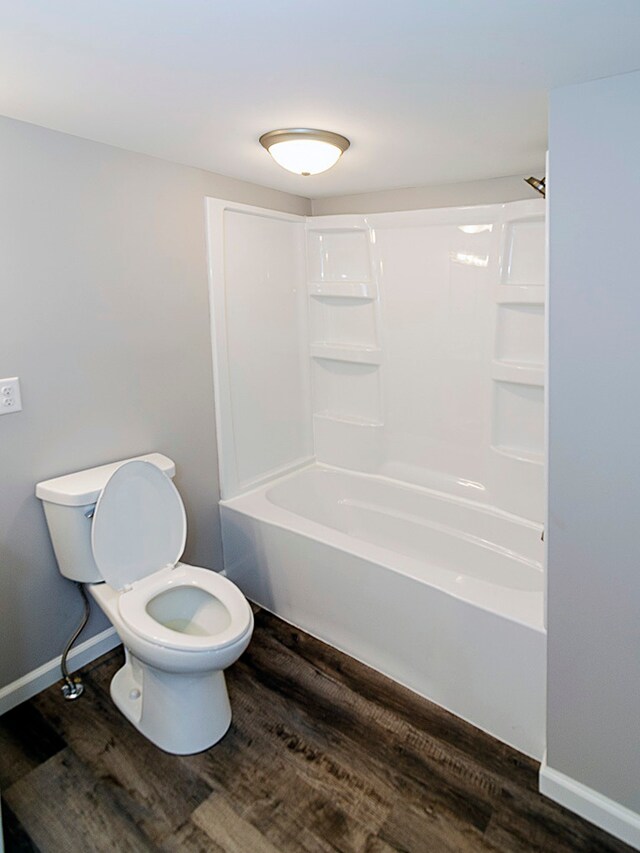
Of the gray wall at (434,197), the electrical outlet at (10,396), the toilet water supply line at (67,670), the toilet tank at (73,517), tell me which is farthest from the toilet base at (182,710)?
the gray wall at (434,197)

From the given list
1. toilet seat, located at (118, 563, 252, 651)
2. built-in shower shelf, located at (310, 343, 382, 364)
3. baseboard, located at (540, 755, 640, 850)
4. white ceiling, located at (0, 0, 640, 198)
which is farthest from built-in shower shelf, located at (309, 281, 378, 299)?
baseboard, located at (540, 755, 640, 850)

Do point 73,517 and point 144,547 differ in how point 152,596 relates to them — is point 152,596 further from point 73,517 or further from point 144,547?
point 73,517

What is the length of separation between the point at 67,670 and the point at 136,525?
2.24ft

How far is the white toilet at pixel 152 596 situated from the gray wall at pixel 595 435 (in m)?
1.02

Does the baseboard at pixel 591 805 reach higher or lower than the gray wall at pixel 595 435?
lower

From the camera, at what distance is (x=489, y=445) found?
256cm

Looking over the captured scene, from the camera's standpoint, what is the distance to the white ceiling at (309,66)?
1012mm

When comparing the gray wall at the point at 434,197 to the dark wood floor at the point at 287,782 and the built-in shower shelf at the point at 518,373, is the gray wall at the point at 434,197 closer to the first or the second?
the built-in shower shelf at the point at 518,373

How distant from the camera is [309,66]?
1257 millimetres

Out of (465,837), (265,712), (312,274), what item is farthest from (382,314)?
(465,837)

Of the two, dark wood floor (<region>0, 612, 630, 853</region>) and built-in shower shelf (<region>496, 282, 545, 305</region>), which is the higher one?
built-in shower shelf (<region>496, 282, 545, 305</region>)

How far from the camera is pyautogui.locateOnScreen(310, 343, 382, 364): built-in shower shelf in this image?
2.86 metres

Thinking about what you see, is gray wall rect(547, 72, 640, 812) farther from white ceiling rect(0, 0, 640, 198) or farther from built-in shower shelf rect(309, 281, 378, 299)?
built-in shower shelf rect(309, 281, 378, 299)

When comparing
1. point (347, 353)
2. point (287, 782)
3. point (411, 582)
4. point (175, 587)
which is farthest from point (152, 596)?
point (347, 353)
